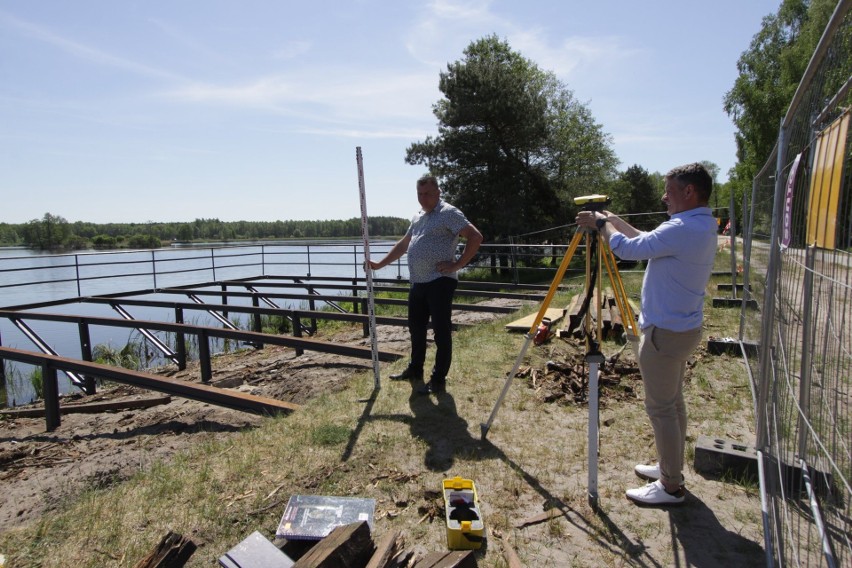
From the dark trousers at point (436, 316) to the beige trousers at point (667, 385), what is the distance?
6.07ft

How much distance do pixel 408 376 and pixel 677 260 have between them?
2.77m

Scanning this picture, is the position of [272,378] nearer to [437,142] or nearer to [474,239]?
[474,239]

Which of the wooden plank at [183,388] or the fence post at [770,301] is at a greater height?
the fence post at [770,301]

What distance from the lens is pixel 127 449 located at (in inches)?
155

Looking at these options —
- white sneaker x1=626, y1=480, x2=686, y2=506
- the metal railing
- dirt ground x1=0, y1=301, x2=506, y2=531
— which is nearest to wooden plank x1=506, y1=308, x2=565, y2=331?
dirt ground x1=0, y1=301, x2=506, y2=531

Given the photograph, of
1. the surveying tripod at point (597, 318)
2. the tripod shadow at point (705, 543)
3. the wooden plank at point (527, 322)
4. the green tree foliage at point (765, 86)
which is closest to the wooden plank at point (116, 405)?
the wooden plank at point (527, 322)

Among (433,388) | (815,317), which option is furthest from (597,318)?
(433,388)

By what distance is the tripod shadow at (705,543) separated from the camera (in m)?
2.11

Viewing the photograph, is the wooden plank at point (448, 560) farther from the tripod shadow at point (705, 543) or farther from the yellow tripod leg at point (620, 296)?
the yellow tripod leg at point (620, 296)

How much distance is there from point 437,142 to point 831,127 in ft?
68.9

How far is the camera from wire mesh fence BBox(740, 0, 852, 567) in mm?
1381

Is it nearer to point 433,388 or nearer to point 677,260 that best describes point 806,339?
point 677,260

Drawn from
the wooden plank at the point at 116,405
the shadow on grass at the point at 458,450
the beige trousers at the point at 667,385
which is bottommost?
the wooden plank at the point at 116,405

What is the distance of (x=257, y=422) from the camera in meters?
4.36
